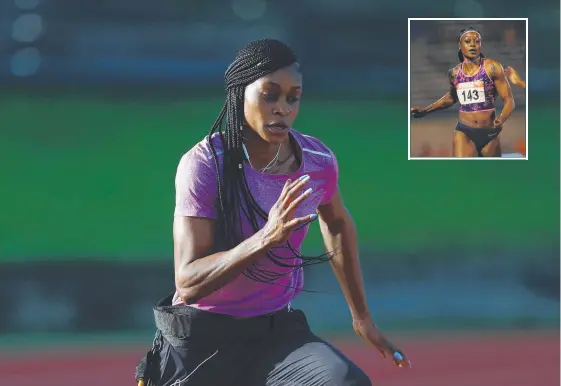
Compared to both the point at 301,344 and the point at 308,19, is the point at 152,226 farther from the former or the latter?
the point at 301,344

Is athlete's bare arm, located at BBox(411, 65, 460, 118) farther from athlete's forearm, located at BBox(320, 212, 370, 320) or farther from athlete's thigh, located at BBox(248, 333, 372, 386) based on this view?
athlete's thigh, located at BBox(248, 333, 372, 386)

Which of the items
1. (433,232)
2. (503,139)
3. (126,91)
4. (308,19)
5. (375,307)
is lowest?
(375,307)

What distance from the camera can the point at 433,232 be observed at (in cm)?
382

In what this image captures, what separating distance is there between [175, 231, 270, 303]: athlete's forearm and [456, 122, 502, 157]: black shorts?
1.65m

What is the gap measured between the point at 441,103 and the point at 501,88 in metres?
0.25

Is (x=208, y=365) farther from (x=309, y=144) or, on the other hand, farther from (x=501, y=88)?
(x=501, y=88)

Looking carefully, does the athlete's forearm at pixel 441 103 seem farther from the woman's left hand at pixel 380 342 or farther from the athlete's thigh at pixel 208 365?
the athlete's thigh at pixel 208 365

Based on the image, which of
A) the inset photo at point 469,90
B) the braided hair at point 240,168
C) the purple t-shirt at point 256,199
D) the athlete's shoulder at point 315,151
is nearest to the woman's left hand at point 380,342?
the purple t-shirt at point 256,199

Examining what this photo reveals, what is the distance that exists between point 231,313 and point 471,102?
1602 millimetres

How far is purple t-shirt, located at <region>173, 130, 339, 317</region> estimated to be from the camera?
2.61 m

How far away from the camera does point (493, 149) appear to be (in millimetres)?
3846

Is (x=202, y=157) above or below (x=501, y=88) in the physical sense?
below

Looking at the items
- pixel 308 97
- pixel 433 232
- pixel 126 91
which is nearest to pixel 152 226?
pixel 126 91

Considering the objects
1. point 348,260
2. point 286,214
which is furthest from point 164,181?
point 286,214
